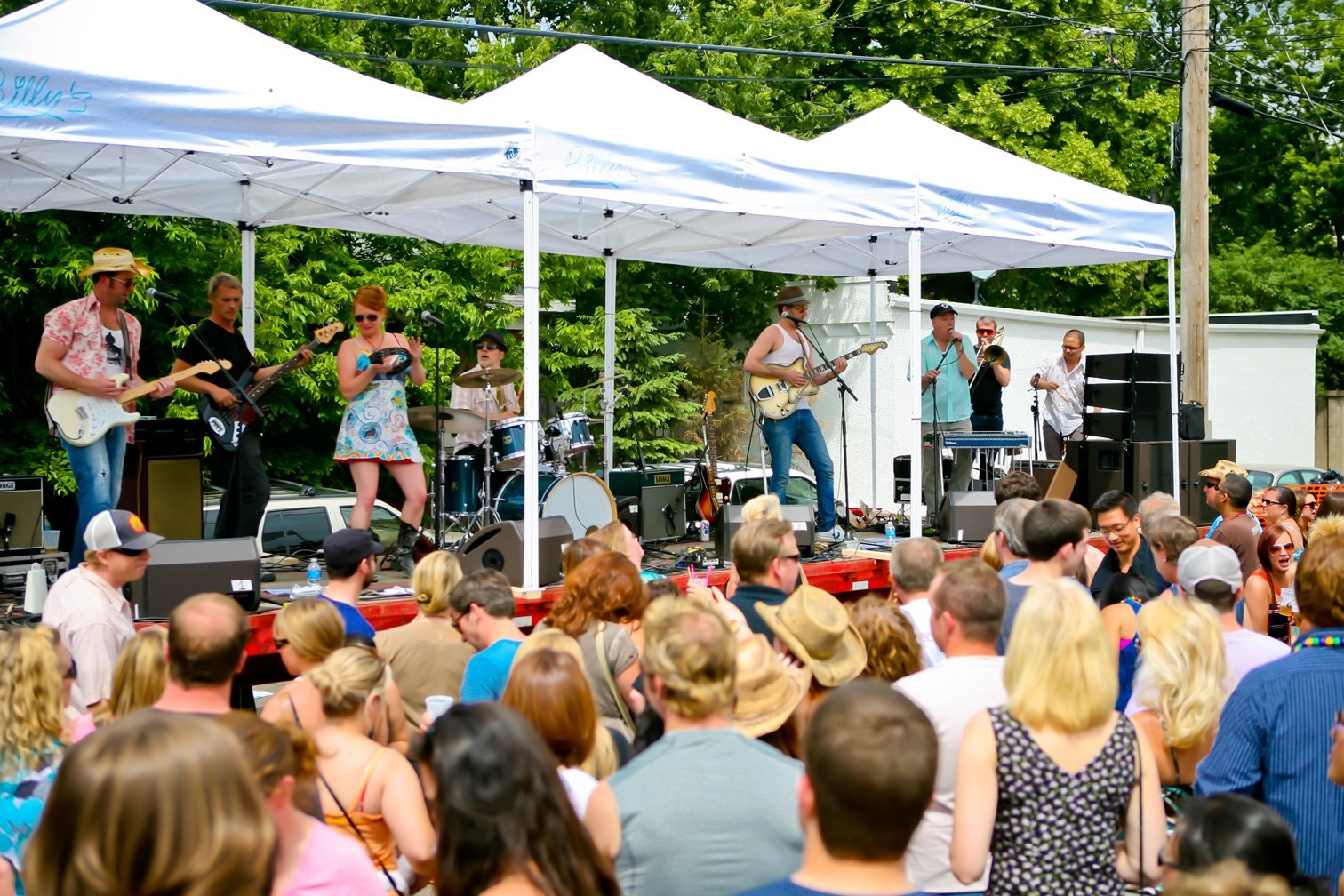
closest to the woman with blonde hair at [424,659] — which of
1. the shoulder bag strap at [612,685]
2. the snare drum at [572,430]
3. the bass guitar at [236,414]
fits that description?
the shoulder bag strap at [612,685]

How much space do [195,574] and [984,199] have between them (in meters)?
5.51

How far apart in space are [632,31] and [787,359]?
13578 millimetres

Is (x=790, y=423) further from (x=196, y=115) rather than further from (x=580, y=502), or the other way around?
(x=196, y=115)

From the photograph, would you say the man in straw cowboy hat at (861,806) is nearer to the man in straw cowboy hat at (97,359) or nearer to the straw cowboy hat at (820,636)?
the straw cowboy hat at (820,636)

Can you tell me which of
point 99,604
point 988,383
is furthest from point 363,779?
point 988,383

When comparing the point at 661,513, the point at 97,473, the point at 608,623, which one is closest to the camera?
the point at 608,623

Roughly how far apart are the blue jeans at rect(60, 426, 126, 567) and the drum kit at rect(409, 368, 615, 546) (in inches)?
83.1

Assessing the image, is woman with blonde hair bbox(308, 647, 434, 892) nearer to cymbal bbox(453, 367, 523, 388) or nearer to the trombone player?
cymbal bbox(453, 367, 523, 388)

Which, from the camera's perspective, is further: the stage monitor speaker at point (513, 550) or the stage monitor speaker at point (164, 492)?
the stage monitor speaker at point (164, 492)

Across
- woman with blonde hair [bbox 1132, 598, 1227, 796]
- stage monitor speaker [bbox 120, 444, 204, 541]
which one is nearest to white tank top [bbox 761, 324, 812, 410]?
stage monitor speaker [bbox 120, 444, 204, 541]

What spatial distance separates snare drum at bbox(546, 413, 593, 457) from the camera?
9.63 m

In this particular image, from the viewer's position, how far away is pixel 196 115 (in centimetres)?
583

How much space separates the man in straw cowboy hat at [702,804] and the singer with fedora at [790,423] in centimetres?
669

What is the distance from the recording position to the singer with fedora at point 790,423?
9.64m
